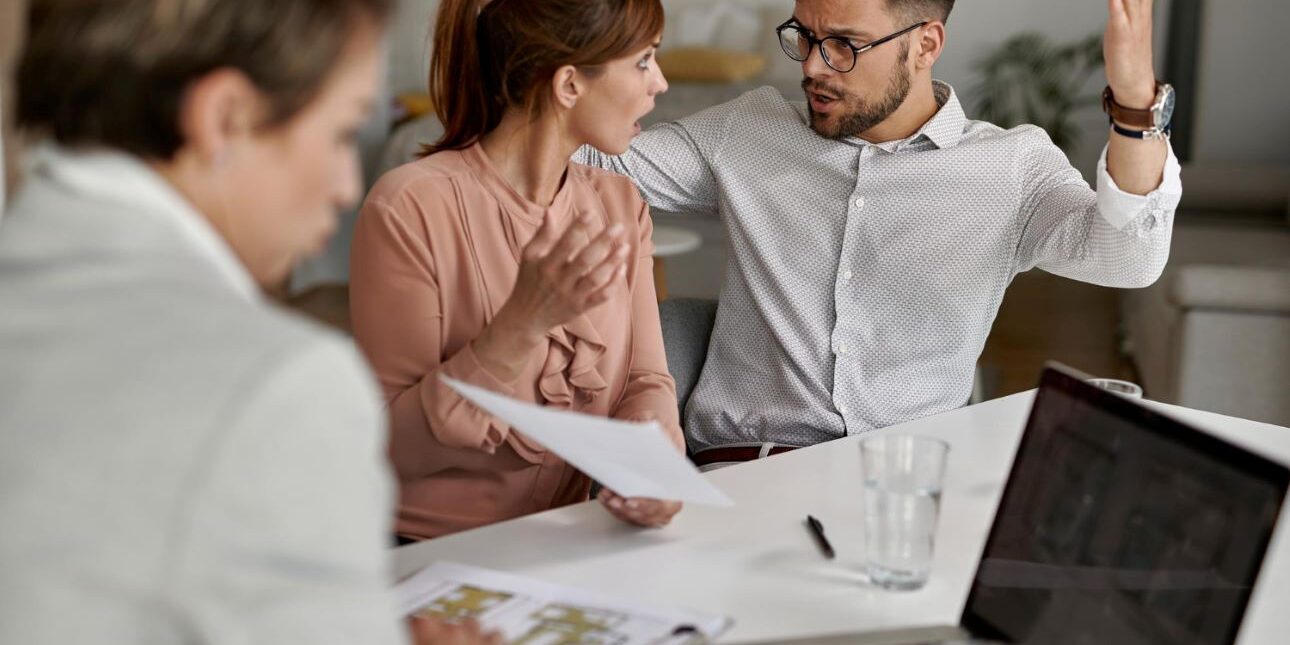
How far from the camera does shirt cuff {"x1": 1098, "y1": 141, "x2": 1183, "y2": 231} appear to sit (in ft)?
6.12

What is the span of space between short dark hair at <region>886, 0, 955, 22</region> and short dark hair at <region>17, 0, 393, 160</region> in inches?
60.4

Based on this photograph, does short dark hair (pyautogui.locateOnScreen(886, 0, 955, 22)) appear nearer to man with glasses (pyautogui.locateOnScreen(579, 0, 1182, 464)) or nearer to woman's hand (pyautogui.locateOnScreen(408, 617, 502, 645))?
man with glasses (pyautogui.locateOnScreen(579, 0, 1182, 464))

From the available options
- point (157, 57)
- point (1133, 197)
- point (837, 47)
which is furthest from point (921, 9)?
point (157, 57)

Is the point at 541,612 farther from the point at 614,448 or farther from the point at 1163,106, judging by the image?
the point at 1163,106

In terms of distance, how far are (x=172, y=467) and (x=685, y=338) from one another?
1610 millimetres

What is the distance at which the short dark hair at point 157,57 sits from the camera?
2.33 feet

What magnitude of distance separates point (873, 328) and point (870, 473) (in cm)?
92

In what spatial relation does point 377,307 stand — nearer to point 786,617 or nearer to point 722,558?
point 722,558

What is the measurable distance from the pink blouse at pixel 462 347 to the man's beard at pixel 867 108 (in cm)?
58

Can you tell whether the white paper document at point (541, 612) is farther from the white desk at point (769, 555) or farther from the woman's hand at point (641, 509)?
the woman's hand at point (641, 509)

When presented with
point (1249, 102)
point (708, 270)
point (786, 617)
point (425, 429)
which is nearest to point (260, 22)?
point (786, 617)

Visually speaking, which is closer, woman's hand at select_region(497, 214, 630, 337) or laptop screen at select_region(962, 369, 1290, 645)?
laptop screen at select_region(962, 369, 1290, 645)

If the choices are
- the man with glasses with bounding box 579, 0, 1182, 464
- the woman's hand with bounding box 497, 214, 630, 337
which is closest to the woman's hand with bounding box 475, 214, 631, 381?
the woman's hand with bounding box 497, 214, 630, 337

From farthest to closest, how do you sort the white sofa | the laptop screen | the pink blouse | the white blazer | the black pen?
the white sofa < the pink blouse < the black pen < the laptop screen < the white blazer
